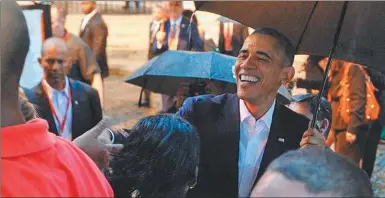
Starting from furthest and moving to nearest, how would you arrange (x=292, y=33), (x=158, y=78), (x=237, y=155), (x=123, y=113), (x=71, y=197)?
1. (x=123, y=113)
2. (x=158, y=78)
3. (x=292, y=33)
4. (x=237, y=155)
5. (x=71, y=197)

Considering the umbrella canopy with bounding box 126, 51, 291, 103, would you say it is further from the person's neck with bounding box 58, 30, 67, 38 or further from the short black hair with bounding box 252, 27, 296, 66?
the person's neck with bounding box 58, 30, 67, 38

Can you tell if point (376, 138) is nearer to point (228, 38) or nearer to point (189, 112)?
point (189, 112)

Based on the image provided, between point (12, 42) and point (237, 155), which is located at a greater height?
point (12, 42)

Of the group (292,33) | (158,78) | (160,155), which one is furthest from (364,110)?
(160,155)

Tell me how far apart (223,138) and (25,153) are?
4.55 ft

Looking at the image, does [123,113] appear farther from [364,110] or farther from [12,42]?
[12,42]

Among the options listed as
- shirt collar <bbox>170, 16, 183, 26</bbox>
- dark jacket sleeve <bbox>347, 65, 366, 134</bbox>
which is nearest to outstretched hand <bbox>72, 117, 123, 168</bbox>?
dark jacket sleeve <bbox>347, 65, 366, 134</bbox>

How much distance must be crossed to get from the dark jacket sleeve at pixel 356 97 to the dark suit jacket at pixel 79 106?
247 cm

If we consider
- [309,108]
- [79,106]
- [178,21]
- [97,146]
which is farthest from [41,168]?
[178,21]

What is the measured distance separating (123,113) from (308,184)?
25.4 feet

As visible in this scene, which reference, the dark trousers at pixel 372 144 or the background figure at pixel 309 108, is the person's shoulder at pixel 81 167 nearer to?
the background figure at pixel 309 108

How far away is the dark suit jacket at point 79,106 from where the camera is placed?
413 cm

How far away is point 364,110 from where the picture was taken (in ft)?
17.6

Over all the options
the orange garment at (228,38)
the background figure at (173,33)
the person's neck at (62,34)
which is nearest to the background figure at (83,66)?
the person's neck at (62,34)
